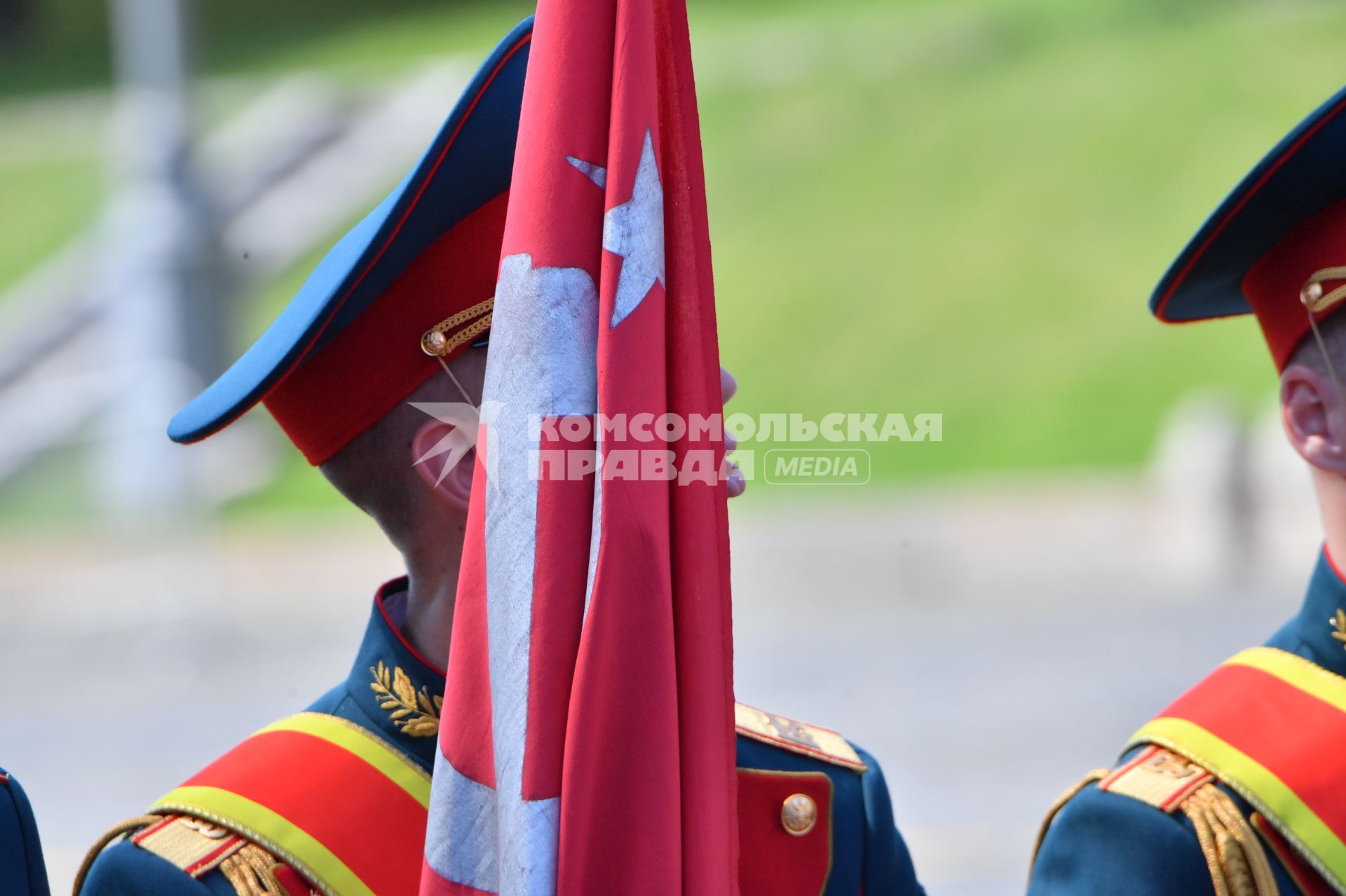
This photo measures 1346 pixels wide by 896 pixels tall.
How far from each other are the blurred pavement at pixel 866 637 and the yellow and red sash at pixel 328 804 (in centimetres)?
499

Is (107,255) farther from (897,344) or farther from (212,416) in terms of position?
(212,416)

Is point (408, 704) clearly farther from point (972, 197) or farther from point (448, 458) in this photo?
point (972, 197)

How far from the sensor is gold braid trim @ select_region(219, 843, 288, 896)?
210 centimetres

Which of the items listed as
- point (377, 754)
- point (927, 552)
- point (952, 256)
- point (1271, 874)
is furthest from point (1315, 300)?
point (952, 256)

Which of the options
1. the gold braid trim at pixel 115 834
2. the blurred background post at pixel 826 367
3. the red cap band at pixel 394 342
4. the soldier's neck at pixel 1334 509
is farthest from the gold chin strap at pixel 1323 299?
the blurred background post at pixel 826 367

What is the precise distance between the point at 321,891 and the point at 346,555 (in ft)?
43.4

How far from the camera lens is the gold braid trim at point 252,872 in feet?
6.89

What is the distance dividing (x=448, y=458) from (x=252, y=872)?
23.2 inches

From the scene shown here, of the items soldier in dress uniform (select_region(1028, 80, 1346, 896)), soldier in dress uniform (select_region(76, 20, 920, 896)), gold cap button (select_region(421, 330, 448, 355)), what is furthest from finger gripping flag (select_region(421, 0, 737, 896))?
soldier in dress uniform (select_region(1028, 80, 1346, 896))

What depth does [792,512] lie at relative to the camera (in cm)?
1474

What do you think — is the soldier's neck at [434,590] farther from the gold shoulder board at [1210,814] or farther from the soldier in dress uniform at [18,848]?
the gold shoulder board at [1210,814]

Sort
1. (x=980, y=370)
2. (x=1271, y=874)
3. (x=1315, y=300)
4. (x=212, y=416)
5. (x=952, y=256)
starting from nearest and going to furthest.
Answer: (x=212, y=416), (x=1271, y=874), (x=1315, y=300), (x=980, y=370), (x=952, y=256)

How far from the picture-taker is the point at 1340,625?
7.96 feet

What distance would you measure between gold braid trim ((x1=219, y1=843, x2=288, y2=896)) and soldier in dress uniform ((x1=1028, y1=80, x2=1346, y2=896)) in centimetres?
108
